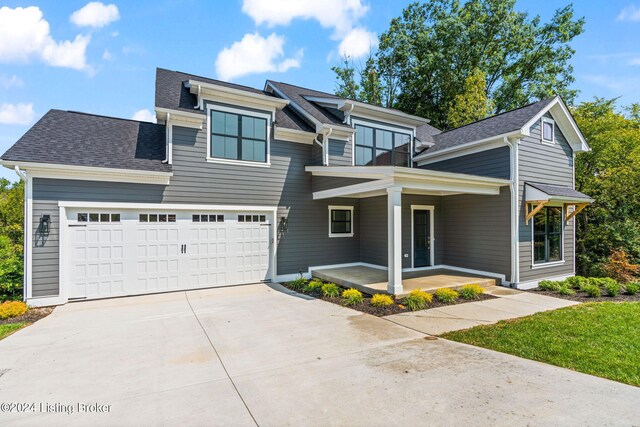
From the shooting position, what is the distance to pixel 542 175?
30.8ft

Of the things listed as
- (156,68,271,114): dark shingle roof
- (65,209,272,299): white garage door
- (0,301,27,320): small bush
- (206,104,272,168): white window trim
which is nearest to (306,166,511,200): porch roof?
(206,104,272,168): white window trim

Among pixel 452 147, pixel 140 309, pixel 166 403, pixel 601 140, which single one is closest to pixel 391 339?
Answer: pixel 166 403

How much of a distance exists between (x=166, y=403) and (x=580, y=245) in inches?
579

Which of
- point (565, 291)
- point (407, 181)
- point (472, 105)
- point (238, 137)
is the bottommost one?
point (565, 291)

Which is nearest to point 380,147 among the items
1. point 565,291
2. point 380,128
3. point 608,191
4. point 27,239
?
point 380,128

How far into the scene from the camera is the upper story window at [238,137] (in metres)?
8.75

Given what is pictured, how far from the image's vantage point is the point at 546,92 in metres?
21.5

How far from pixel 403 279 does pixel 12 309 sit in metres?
→ 9.04

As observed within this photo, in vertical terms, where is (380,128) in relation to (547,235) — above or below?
above

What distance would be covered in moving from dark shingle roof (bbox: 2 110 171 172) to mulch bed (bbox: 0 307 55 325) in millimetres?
3258

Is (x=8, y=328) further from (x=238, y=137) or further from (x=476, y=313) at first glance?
(x=476, y=313)

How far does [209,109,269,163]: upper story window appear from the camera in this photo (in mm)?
8751

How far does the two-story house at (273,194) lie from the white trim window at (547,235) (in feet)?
0.20

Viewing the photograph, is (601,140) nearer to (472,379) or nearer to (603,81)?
(603,81)
